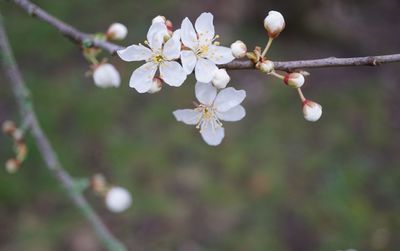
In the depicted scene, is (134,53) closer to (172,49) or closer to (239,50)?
(172,49)

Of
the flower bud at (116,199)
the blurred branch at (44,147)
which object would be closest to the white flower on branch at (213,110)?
the blurred branch at (44,147)

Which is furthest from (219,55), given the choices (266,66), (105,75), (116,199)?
(116,199)

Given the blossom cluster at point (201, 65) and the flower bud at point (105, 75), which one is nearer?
the blossom cluster at point (201, 65)

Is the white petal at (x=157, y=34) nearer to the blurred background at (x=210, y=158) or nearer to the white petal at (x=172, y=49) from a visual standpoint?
the white petal at (x=172, y=49)

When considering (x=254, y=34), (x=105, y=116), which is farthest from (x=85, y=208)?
(x=254, y=34)

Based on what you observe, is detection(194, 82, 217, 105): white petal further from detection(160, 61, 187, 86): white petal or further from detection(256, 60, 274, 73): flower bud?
detection(256, 60, 274, 73): flower bud

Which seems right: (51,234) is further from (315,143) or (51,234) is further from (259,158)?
(315,143)

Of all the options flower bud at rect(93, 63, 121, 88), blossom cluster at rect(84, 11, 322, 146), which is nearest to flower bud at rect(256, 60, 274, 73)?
blossom cluster at rect(84, 11, 322, 146)
